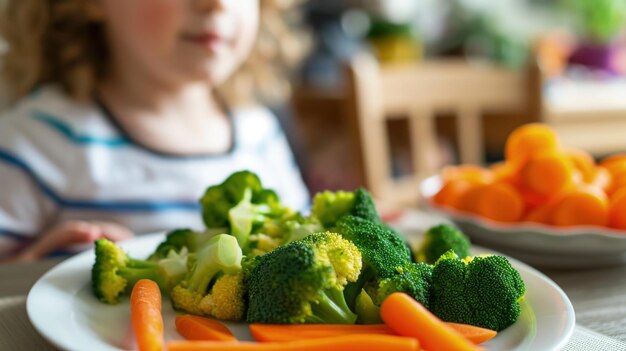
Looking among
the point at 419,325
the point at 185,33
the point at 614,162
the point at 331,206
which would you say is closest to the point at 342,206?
the point at 331,206

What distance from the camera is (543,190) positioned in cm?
78

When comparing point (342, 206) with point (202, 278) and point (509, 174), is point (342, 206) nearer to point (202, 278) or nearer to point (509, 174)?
point (202, 278)

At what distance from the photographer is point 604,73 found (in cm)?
283

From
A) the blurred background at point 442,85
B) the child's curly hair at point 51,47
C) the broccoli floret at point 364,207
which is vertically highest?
the child's curly hair at point 51,47

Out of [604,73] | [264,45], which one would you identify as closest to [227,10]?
[264,45]

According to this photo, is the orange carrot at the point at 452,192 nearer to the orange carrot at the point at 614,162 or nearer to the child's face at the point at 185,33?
the orange carrot at the point at 614,162

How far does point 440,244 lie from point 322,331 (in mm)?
217

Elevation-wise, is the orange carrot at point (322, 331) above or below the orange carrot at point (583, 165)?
above

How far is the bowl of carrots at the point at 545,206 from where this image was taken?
0.72 m

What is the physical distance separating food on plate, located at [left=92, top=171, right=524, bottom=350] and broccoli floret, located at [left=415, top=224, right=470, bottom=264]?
0.08 meters

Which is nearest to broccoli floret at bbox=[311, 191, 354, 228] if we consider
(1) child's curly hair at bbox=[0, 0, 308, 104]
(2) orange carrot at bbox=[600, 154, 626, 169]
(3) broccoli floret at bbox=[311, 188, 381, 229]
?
(3) broccoli floret at bbox=[311, 188, 381, 229]

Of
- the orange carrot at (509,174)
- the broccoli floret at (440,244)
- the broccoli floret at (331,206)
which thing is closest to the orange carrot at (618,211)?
the orange carrot at (509,174)

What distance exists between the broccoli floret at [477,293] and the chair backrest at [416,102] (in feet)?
3.12

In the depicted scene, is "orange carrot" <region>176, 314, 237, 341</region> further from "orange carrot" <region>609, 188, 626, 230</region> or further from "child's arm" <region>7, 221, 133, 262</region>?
"orange carrot" <region>609, 188, 626, 230</region>
